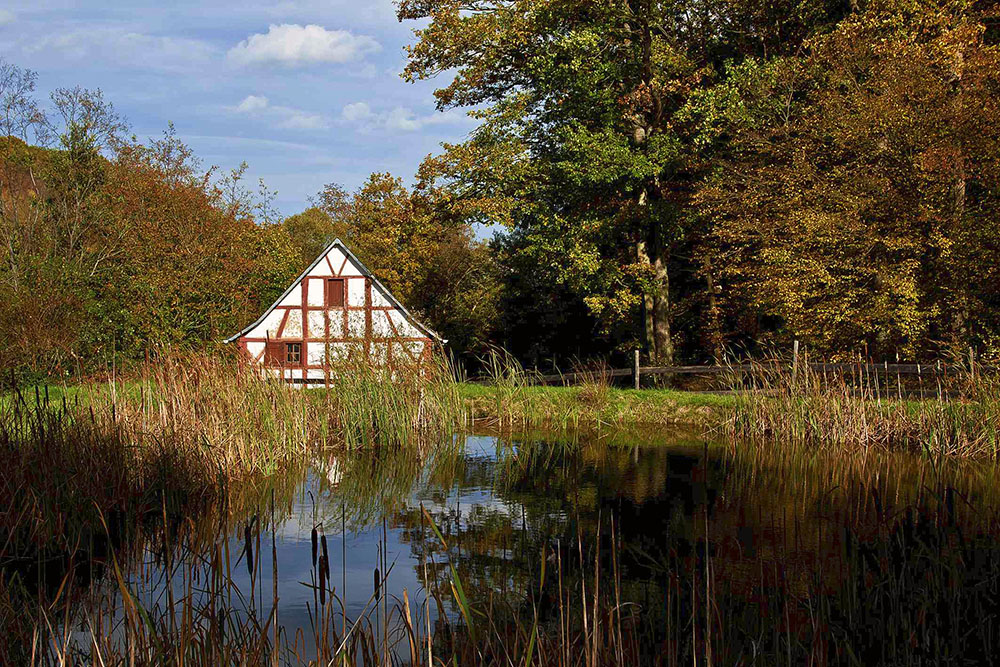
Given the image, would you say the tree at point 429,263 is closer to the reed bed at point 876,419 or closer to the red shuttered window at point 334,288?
the red shuttered window at point 334,288

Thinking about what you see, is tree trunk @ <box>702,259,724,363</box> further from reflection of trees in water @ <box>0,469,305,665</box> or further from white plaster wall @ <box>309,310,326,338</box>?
Result: reflection of trees in water @ <box>0,469,305,665</box>

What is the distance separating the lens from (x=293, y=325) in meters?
28.8

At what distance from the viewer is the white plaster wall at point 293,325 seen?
28688mm

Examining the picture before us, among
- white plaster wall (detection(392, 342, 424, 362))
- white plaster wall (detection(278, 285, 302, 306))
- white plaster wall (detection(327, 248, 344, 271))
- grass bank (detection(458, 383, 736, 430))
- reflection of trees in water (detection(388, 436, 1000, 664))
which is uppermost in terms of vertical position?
white plaster wall (detection(327, 248, 344, 271))

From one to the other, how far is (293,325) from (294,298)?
0.91m

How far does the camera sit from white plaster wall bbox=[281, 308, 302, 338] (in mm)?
28688

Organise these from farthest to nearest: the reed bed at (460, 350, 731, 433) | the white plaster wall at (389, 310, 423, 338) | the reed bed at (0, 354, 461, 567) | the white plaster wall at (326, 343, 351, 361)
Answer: the white plaster wall at (389, 310, 423, 338), the reed bed at (460, 350, 731, 433), the white plaster wall at (326, 343, 351, 361), the reed bed at (0, 354, 461, 567)

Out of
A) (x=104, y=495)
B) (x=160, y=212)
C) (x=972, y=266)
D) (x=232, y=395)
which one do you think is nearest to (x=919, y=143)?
(x=972, y=266)

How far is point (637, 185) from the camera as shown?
2506 cm

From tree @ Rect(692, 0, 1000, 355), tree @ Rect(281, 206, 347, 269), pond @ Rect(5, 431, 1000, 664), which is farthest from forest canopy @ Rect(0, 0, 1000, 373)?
tree @ Rect(281, 206, 347, 269)

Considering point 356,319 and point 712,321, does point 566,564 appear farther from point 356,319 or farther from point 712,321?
point 356,319

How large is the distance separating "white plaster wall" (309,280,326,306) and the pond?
15994mm

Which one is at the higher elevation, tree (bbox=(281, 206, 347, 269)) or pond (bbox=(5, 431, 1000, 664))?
tree (bbox=(281, 206, 347, 269))

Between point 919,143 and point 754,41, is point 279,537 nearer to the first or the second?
point 919,143
